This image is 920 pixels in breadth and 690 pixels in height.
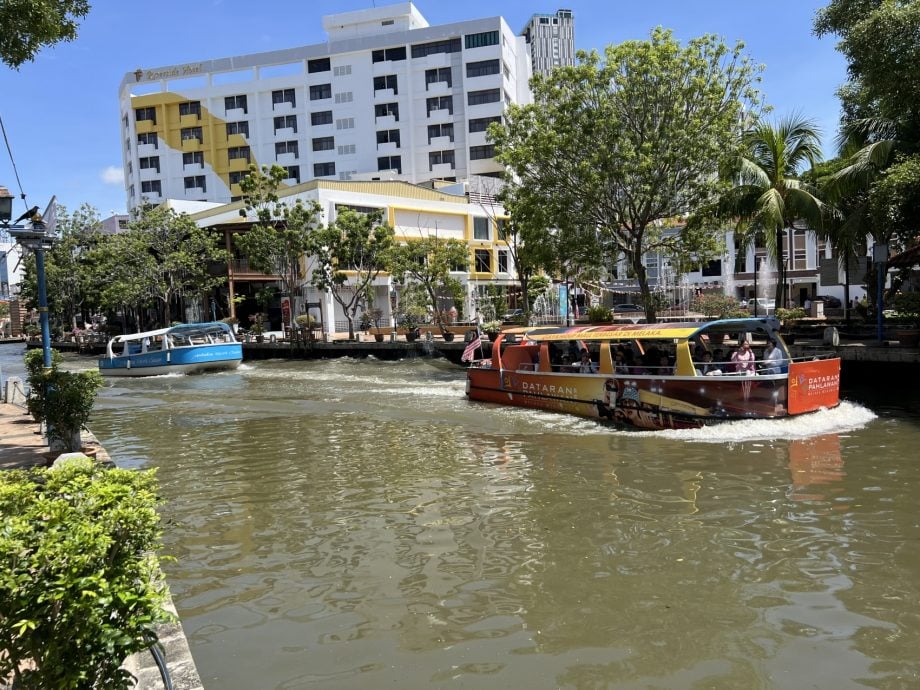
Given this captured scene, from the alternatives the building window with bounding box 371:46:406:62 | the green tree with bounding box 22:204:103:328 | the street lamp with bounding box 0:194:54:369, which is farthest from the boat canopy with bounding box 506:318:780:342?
the building window with bounding box 371:46:406:62

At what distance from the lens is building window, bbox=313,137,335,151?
196ft

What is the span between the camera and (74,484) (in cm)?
363

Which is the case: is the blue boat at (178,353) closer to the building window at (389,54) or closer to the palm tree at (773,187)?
the palm tree at (773,187)

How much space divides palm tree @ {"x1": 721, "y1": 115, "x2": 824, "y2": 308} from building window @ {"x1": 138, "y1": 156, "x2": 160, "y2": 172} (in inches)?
2185

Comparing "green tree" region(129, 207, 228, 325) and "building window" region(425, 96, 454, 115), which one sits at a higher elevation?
"building window" region(425, 96, 454, 115)

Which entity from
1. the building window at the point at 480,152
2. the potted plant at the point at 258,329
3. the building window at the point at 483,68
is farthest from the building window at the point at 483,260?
the building window at the point at 483,68

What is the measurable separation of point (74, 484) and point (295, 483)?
6678 mm

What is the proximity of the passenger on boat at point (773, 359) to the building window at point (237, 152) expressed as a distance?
5624 centimetres

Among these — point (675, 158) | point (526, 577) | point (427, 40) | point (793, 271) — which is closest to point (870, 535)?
point (526, 577)

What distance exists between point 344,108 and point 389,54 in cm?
582

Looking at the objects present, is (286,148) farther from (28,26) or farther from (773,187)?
(28,26)

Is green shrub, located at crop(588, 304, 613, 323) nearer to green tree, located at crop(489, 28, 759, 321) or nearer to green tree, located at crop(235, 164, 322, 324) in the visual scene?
green tree, located at crop(489, 28, 759, 321)

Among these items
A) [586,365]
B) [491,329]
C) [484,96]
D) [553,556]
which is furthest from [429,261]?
[553,556]

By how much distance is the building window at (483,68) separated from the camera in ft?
179
